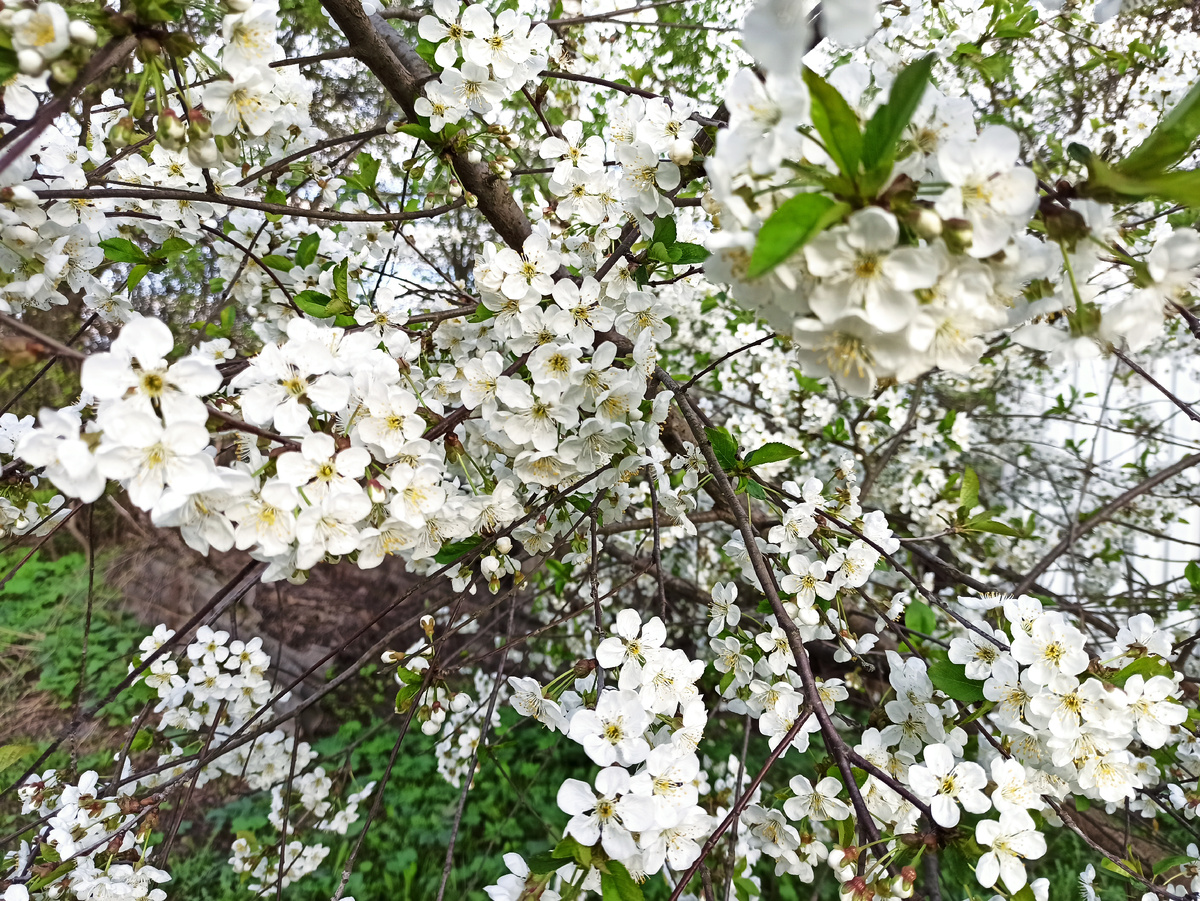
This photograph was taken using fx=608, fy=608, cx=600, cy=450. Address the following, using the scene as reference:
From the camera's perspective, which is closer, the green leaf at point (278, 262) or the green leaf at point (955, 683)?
the green leaf at point (955, 683)

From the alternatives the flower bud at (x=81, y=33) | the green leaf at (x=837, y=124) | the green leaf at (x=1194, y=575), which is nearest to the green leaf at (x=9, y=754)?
the flower bud at (x=81, y=33)

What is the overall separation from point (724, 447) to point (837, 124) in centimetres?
83

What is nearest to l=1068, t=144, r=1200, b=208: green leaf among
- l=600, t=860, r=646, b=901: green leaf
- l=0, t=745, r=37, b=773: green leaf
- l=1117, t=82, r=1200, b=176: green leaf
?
l=1117, t=82, r=1200, b=176: green leaf

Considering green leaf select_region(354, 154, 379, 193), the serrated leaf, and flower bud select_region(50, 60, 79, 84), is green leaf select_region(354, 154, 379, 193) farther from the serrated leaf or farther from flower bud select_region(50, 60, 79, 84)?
the serrated leaf

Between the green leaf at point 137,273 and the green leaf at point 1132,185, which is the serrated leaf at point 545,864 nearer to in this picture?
the green leaf at point 1132,185

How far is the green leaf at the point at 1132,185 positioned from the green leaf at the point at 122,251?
1.94m

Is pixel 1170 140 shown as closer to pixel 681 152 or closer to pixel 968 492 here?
pixel 681 152

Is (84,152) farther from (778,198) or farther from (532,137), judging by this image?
(532,137)

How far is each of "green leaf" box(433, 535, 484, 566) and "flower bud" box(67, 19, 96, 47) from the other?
3.35 ft

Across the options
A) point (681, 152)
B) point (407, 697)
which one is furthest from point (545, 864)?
point (681, 152)

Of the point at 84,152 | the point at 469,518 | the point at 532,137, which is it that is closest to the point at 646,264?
the point at 469,518

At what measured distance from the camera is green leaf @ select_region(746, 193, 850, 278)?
562mm

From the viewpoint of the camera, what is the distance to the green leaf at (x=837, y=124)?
622 millimetres

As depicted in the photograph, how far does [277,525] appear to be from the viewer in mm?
898
